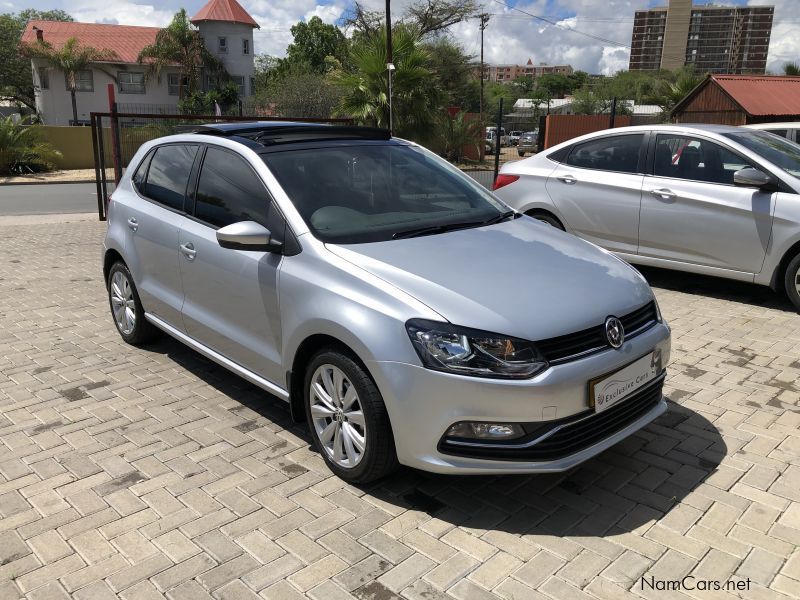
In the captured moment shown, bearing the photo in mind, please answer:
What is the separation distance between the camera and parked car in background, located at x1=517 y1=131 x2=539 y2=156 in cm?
3297

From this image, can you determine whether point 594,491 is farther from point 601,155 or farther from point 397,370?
point 601,155

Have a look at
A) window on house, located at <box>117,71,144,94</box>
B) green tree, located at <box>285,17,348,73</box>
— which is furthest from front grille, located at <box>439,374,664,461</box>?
green tree, located at <box>285,17,348,73</box>

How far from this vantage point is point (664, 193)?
6.85m

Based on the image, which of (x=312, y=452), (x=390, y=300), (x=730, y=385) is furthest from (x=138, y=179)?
(x=730, y=385)

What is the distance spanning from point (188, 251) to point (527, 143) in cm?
3405

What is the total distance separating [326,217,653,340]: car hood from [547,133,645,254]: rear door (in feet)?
11.6

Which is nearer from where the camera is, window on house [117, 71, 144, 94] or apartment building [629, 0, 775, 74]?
window on house [117, 71, 144, 94]

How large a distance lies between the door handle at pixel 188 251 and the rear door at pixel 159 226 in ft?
0.40

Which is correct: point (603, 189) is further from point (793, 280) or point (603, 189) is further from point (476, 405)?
point (476, 405)

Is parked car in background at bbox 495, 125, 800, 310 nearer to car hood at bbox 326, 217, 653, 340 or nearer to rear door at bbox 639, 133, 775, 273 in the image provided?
rear door at bbox 639, 133, 775, 273

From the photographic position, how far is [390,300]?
10.1 ft

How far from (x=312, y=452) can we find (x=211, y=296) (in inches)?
45.6

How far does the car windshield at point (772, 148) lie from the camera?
640 centimetres

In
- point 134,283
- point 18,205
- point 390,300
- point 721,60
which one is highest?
point 721,60
